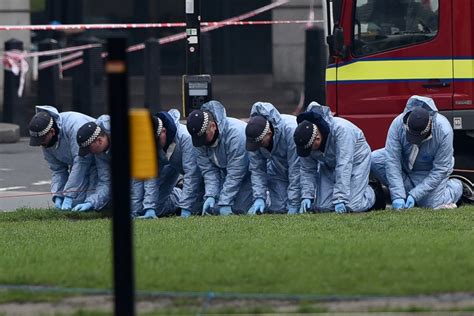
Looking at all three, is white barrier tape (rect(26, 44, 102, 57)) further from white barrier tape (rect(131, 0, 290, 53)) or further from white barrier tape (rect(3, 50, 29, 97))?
white barrier tape (rect(131, 0, 290, 53))

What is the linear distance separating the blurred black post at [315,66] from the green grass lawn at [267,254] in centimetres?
1013

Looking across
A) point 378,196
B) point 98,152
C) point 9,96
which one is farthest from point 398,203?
point 9,96

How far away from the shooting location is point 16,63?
→ 22.2 m

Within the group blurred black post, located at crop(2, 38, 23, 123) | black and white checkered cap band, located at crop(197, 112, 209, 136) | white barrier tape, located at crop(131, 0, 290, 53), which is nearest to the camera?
black and white checkered cap band, located at crop(197, 112, 209, 136)

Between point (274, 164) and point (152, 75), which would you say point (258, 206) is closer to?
point (274, 164)

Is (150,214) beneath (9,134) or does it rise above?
beneath

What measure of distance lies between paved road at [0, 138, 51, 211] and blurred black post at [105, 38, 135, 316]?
7950 millimetres

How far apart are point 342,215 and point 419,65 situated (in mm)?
2838

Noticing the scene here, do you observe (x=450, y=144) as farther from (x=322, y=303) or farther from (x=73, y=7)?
(x=73, y=7)

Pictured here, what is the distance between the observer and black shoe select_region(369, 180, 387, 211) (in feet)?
40.3

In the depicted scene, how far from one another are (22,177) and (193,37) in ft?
12.5

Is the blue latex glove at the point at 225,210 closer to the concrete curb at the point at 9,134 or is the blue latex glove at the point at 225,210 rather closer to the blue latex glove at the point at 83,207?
the blue latex glove at the point at 83,207

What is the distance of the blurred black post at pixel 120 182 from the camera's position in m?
5.57

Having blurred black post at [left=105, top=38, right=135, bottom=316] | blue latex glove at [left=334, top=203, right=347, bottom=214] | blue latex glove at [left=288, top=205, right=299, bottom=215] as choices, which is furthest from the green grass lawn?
blurred black post at [left=105, top=38, right=135, bottom=316]
